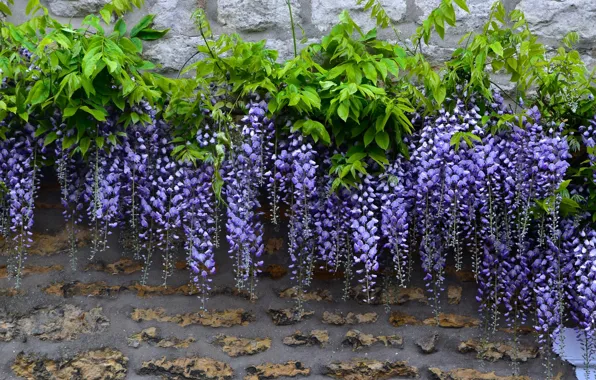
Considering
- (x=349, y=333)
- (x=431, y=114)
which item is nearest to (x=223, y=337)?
(x=349, y=333)

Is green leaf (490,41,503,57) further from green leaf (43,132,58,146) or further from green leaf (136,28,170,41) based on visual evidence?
green leaf (43,132,58,146)

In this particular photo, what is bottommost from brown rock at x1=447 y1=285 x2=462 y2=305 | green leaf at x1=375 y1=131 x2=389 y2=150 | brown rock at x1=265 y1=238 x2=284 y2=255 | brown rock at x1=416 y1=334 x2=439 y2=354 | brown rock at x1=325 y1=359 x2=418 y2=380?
brown rock at x1=325 y1=359 x2=418 y2=380

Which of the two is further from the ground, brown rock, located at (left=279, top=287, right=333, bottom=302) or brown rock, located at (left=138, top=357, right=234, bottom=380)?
brown rock, located at (left=279, top=287, right=333, bottom=302)

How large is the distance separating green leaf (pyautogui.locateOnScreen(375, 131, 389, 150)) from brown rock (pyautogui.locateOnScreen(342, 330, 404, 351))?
31.4 inches

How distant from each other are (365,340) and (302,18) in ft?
4.84

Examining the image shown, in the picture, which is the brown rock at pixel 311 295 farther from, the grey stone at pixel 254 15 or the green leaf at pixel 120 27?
the green leaf at pixel 120 27

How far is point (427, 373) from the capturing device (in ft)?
11.1

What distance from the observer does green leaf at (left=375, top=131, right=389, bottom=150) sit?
3273mm

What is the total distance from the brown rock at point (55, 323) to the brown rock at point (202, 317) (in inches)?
6.3

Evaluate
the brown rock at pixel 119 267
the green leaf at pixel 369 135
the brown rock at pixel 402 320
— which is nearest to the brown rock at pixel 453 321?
the brown rock at pixel 402 320

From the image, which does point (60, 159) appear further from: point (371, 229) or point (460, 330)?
point (460, 330)

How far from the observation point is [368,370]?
11.1 feet

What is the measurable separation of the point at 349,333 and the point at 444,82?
3.68 ft

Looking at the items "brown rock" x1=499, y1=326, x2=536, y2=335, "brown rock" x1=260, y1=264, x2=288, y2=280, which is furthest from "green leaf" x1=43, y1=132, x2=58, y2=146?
"brown rock" x1=499, y1=326, x2=536, y2=335
